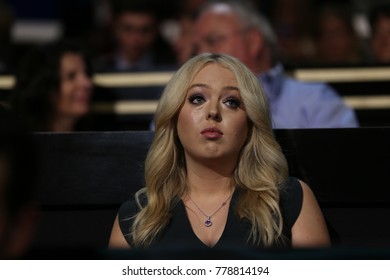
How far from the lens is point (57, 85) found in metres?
5.05

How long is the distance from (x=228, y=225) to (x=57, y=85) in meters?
2.28

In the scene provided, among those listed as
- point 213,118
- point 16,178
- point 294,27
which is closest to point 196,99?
point 213,118

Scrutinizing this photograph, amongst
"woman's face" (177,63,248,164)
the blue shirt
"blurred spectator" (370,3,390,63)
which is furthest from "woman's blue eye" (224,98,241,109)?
"blurred spectator" (370,3,390,63)

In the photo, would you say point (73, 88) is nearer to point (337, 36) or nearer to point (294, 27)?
point (337, 36)

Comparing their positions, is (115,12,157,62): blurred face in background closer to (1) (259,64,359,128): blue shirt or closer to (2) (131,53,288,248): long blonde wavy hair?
(1) (259,64,359,128): blue shirt

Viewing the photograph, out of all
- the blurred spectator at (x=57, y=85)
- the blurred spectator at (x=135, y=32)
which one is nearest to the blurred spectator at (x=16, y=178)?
the blurred spectator at (x=57, y=85)

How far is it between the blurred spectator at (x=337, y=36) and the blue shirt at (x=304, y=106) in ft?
7.18

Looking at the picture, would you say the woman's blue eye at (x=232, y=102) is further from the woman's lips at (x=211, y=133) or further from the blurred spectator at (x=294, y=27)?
the blurred spectator at (x=294, y=27)

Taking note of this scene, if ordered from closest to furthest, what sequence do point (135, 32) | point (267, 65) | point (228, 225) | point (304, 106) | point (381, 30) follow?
point (228, 225) → point (304, 106) → point (267, 65) → point (381, 30) → point (135, 32)

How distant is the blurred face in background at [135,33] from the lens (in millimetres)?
6781

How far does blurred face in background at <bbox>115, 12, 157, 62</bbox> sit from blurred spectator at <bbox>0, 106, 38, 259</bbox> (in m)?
5.37

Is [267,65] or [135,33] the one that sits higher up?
[135,33]
